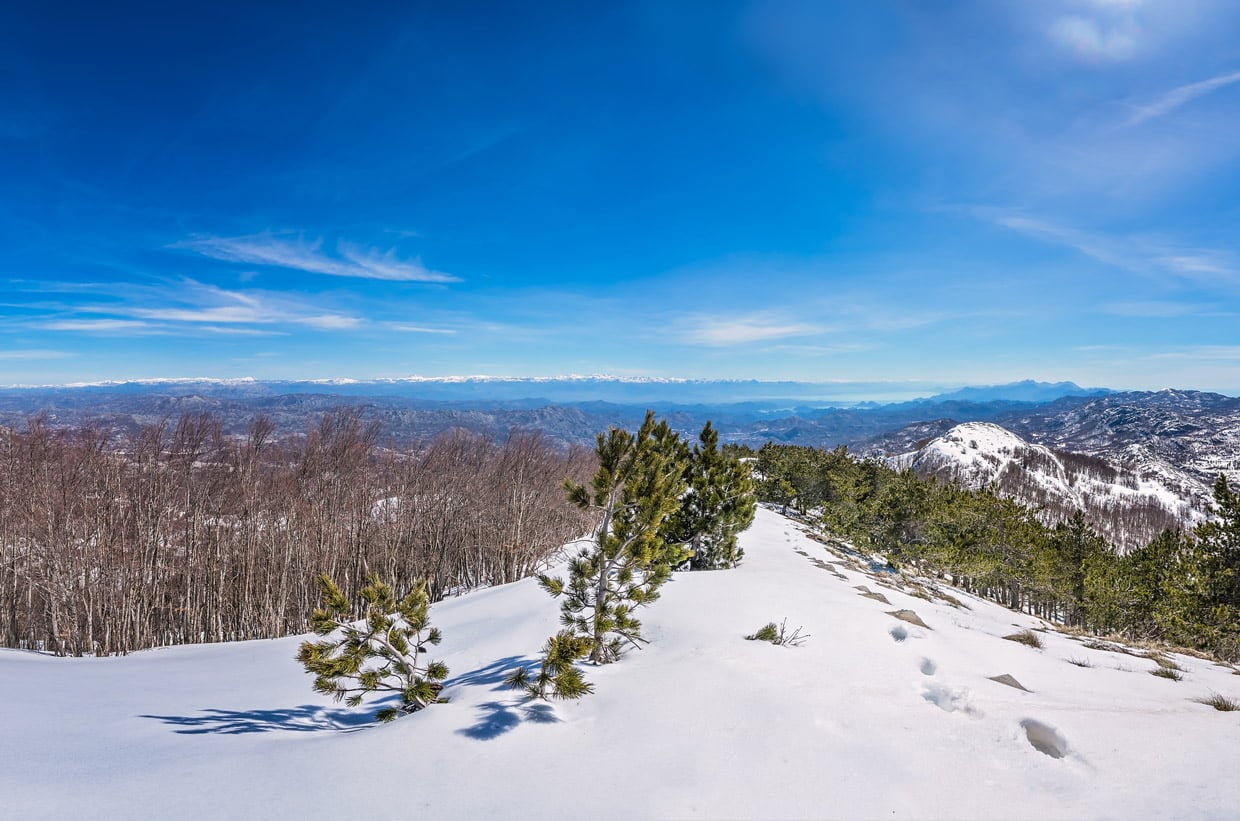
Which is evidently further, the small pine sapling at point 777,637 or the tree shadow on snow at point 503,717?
the small pine sapling at point 777,637

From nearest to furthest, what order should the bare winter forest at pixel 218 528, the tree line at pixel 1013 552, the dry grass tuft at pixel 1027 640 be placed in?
the dry grass tuft at pixel 1027 640
the bare winter forest at pixel 218 528
the tree line at pixel 1013 552

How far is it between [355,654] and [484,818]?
3393 millimetres

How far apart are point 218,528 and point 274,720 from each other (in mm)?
18575

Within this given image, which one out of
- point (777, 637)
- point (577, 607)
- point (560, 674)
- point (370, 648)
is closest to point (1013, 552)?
point (777, 637)

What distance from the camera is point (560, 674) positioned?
6.17 metres

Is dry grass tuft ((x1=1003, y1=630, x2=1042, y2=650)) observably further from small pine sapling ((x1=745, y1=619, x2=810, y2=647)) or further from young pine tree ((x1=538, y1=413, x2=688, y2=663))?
young pine tree ((x1=538, y1=413, x2=688, y2=663))

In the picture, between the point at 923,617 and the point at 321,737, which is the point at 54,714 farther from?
the point at 923,617

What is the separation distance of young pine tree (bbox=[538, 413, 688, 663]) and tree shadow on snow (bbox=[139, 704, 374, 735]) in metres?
3.84

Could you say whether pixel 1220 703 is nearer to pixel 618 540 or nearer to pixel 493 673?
pixel 618 540

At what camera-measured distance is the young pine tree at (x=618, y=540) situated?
317 inches

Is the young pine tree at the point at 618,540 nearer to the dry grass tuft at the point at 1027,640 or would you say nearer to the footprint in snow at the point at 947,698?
the footprint in snow at the point at 947,698

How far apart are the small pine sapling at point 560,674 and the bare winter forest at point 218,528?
18.4 m

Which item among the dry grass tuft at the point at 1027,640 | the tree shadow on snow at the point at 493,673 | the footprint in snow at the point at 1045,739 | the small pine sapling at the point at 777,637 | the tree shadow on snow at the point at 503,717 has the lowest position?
the dry grass tuft at the point at 1027,640

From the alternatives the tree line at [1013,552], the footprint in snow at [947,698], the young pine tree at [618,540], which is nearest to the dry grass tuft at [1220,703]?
the footprint in snow at [947,698]
